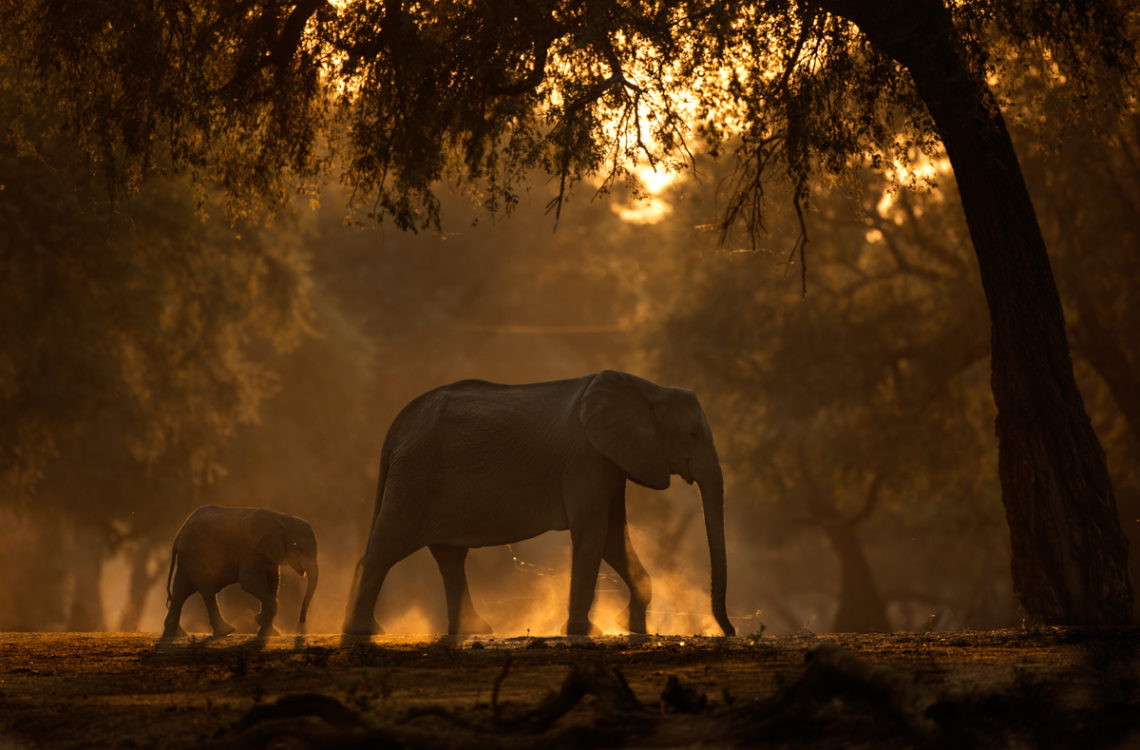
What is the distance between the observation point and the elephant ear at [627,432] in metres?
13.5

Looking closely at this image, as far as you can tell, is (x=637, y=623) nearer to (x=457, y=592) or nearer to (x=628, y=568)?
Result: (x=628, y=568)

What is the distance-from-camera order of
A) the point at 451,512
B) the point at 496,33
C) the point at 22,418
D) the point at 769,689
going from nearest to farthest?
the point at 769,689, the point at 496,33, the point at 451,512, the point at 22,418

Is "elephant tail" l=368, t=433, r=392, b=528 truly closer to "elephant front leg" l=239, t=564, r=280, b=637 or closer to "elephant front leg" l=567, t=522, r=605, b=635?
"elephant front leg" l=239, t=564, r=280, b=637

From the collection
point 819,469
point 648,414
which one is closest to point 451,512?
point 648,414

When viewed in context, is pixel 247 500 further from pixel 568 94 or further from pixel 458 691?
pixel 458 691

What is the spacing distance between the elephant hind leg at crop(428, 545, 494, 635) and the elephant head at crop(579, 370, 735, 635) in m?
2.37

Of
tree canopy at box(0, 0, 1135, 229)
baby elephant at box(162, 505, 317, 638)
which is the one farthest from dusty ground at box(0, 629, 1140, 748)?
baby elephant at box(162, 505, 317, 638)

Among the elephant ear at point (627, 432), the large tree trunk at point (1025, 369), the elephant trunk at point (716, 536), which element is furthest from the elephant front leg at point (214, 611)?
the large tree trunk at point (1025, 369)

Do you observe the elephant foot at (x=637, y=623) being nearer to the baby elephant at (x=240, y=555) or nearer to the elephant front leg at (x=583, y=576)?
the elephant front leg at (x=583, y=576)

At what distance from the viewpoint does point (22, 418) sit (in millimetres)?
23828

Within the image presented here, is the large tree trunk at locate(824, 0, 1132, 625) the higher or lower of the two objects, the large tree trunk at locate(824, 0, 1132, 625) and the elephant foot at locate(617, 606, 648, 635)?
the higher

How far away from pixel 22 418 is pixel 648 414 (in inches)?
539

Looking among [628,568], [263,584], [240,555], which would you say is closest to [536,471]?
[628,568]

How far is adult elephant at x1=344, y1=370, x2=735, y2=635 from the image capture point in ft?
44.4
